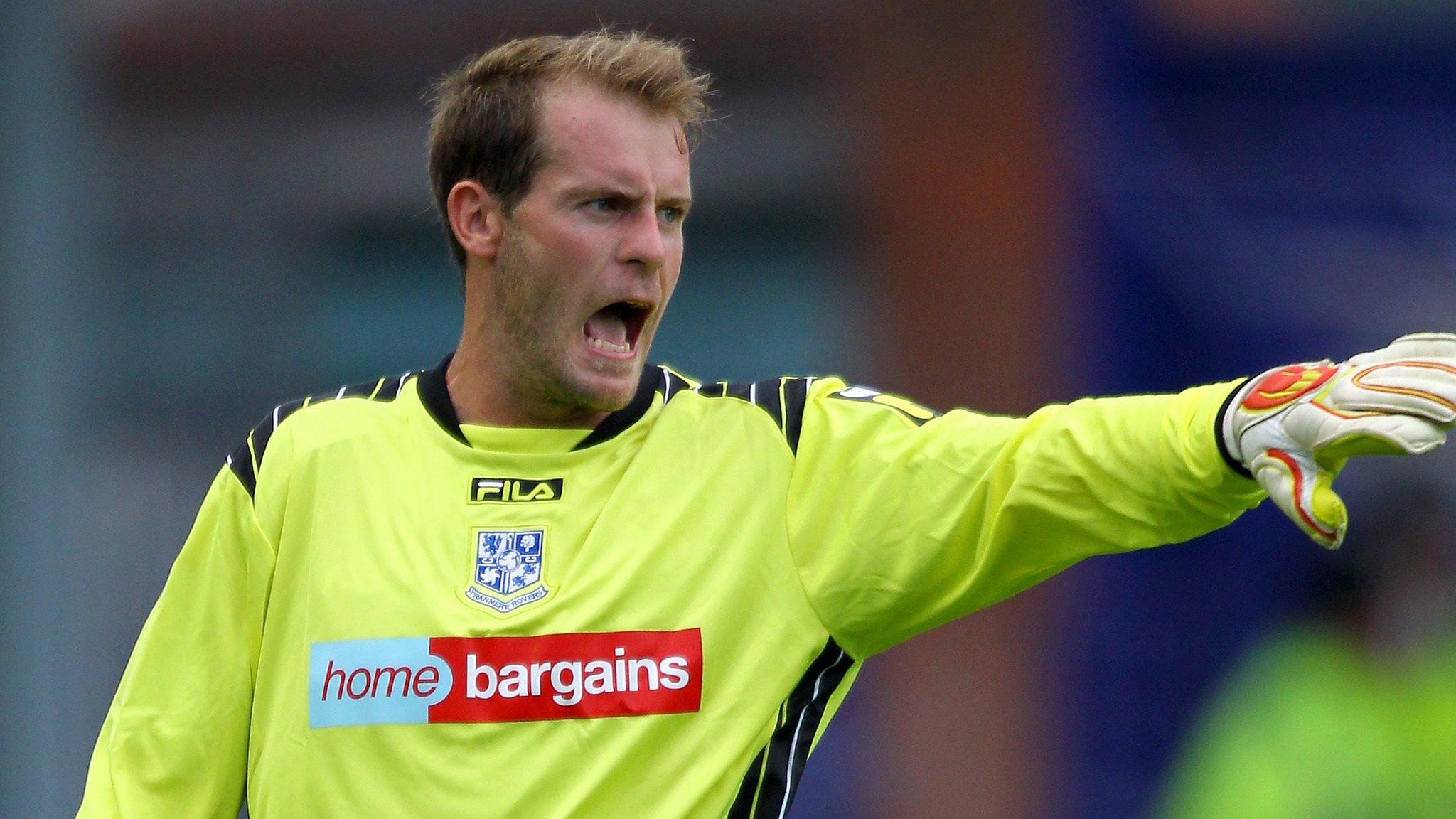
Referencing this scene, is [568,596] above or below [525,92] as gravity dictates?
below

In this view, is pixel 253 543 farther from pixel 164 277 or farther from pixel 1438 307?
pixel 164 277

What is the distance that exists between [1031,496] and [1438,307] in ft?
10.5

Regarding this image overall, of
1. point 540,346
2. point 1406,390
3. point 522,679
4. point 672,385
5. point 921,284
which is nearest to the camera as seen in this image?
point 1406,390

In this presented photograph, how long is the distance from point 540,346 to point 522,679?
0.52 meters

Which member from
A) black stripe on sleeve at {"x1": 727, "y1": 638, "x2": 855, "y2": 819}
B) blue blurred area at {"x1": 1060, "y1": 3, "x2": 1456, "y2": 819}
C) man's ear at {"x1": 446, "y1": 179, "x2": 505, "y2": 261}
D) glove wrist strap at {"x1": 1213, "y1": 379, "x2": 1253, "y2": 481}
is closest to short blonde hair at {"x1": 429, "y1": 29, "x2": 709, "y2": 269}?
man's ear at {"x1": 446, "y1": 179, "x2": 505, "y2": 261}

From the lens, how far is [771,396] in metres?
2.63

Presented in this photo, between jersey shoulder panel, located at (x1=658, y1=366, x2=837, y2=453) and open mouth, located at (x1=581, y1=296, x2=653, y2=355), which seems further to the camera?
open mouth, located at (x1=581, y1=296, x2=653, y2=355)

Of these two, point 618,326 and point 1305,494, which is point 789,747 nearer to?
point 618,326

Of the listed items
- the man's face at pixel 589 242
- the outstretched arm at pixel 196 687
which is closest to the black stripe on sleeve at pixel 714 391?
the man's face at pixel 589 242

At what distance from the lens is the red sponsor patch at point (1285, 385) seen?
202cm

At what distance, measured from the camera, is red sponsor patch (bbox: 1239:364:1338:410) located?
2.02 meters

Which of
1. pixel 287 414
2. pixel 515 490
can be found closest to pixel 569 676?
pixel 515 490

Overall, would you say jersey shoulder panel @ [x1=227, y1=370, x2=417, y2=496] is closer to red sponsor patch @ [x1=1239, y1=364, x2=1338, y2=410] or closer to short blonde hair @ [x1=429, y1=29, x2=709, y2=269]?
short blonde hair @ [x1=429, y1=29, x2=709, y2=269]

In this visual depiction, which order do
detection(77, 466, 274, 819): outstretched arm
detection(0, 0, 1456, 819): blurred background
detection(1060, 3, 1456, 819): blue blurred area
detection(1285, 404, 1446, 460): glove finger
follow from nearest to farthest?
detection(1285, 404, 1446, 460): glove finger → detection(77, 466, 274, 819): outstretched arm → detection(0, 0, 1456, 819): blurred background → detection(1060, 3, 1456, 819): blue blurred area
